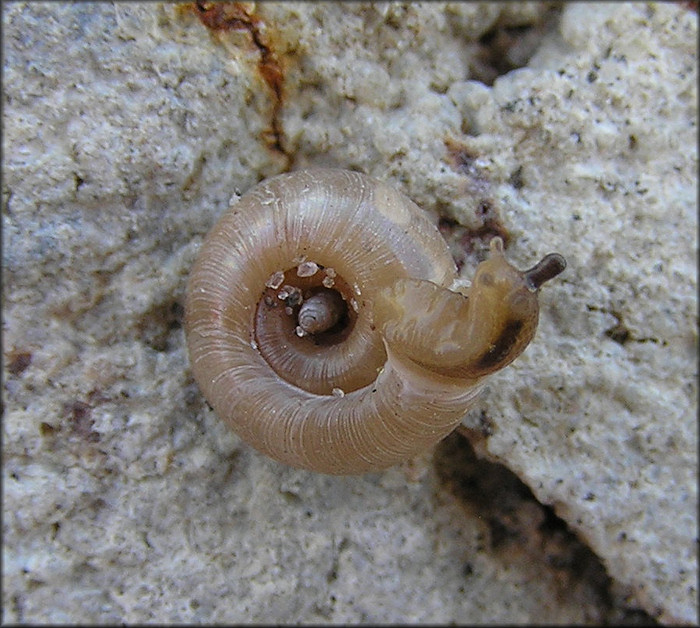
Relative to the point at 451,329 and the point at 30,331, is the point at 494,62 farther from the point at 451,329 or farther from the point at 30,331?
the point at 30,331

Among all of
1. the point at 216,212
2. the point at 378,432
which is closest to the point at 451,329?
the point at 378,432

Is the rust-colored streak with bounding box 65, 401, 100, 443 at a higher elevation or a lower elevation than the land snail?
lower

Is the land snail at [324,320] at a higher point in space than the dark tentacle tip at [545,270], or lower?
lower

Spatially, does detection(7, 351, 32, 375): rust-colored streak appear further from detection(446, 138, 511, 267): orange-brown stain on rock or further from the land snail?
detection(446, 138, 511, 267): orange-brown stain on rock

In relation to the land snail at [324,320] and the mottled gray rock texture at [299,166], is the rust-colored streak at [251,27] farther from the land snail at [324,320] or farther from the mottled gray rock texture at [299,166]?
the land snail at [324,320]

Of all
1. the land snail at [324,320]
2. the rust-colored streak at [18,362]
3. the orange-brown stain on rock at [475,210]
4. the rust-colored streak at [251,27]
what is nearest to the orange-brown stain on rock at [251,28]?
the rust-colored streak at [251,27]

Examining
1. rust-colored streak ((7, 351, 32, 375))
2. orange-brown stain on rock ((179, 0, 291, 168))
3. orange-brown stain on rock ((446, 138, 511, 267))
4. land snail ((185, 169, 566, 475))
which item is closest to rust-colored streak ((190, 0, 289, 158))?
orange-brown stain on rock ((179, 0, 291, 168))

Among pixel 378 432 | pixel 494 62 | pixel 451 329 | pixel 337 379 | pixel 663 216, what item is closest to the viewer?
pixel 451 329
